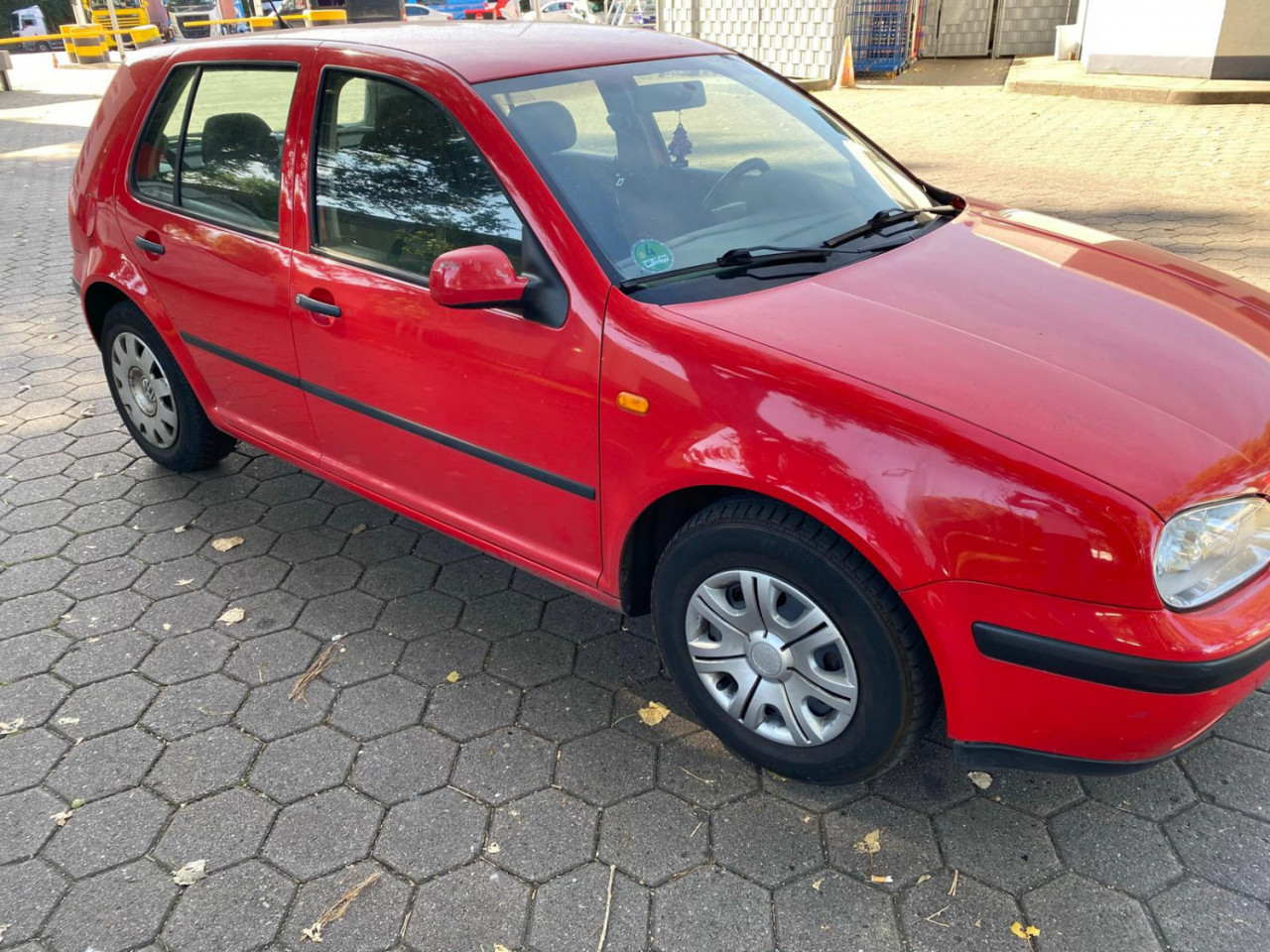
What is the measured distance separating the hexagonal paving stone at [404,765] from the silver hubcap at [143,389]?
2042 mm

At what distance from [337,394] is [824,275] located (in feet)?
5.26

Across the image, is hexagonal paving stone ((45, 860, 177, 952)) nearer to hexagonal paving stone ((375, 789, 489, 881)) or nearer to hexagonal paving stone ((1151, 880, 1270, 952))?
hexagonal paving stone ((375, 789, 489, 881))

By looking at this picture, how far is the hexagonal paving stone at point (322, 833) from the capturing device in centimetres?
246

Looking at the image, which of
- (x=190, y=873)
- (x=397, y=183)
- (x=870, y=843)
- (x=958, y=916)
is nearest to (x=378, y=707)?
(x=190, y=873)

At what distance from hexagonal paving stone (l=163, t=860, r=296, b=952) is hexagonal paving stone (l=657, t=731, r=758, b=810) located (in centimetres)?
98

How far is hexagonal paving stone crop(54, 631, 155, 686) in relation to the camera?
Result: 3.19m

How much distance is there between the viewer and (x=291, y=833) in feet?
8.36

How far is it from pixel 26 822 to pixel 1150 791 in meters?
2.91

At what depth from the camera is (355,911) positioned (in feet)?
7.64

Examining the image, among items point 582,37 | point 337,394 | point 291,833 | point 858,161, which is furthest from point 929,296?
point 291,833

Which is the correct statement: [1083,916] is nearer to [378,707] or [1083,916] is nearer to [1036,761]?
[1036,761]

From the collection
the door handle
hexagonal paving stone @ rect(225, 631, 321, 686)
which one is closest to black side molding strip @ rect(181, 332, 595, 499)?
the door handle

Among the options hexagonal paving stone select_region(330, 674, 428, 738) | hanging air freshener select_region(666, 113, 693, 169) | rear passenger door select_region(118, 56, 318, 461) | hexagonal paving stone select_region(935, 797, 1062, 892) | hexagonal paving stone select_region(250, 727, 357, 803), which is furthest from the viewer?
rear passenger door select_region(118, 56, 318, 461)

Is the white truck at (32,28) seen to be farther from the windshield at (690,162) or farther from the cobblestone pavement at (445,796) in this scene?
the windshield at (690,162)
